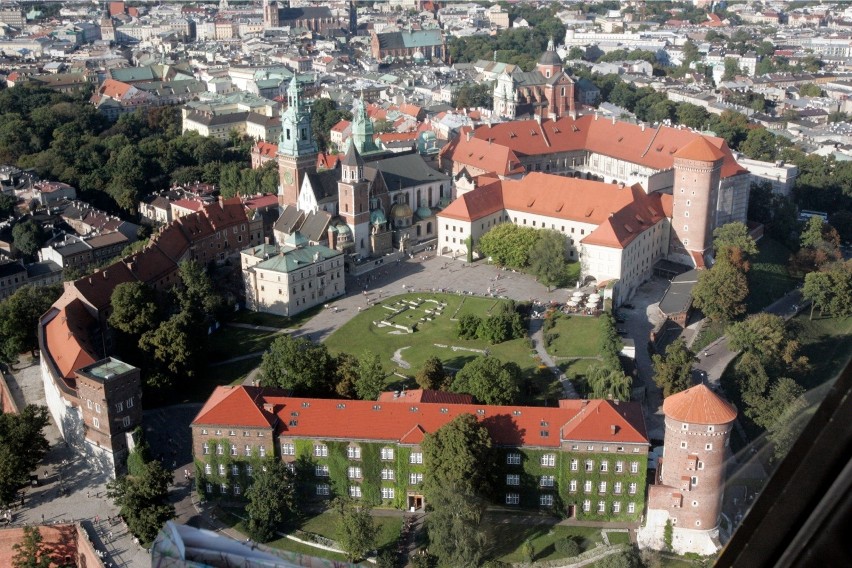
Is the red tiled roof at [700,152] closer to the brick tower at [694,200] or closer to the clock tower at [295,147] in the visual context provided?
the brick tower at [694,200]

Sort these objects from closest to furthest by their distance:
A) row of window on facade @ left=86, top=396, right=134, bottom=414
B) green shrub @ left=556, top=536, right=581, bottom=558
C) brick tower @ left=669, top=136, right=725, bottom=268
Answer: green shrub @ left=556, top=536, right=581, bottom=558 < row of window on facade @ left=86, top=396, right=134, bottom=414 < brick tower @ left=669, top=136, right=725, bottom=268

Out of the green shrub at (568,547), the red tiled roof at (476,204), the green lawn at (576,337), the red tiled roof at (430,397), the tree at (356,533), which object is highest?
the red tiled roof at (476,204)

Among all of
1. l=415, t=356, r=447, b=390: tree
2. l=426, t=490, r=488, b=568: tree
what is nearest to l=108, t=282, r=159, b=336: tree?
l=415, t=356, r=447, b=390: tree

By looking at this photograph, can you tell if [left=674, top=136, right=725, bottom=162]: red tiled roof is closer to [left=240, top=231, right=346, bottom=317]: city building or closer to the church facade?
[left=240, top=231, right=346, bottom=317]: city building

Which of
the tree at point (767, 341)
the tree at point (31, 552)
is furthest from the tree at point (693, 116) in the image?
the tree at point (31, 552)

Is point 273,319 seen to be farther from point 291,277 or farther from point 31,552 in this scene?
point 31,552

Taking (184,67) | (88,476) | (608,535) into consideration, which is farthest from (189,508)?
(184,67)
